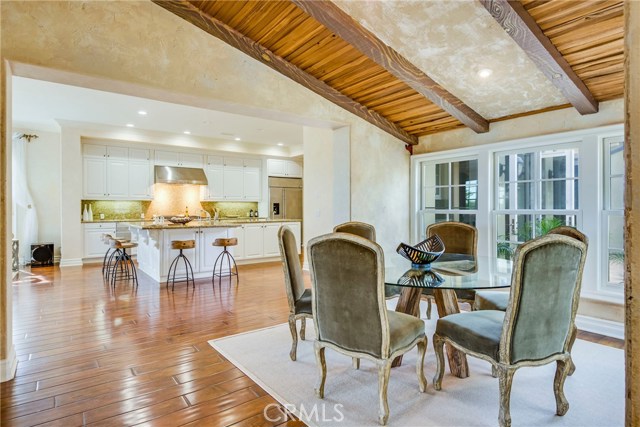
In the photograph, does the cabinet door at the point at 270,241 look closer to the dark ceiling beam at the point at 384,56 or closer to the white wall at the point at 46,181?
Answer: the white wall at the point at 46,181

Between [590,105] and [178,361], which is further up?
[590,105]

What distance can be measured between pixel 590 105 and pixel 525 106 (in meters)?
0.63

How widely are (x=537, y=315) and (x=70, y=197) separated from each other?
809 centimetres

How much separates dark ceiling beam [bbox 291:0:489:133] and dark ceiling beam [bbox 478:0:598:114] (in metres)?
0.97

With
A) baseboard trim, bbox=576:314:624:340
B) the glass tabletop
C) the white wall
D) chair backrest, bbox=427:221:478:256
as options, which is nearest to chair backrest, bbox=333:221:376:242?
the glass tabletop

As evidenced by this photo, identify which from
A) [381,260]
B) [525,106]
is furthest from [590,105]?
[381,260]

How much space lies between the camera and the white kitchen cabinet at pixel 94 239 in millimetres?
7273

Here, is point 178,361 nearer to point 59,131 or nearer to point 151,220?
point 151,220

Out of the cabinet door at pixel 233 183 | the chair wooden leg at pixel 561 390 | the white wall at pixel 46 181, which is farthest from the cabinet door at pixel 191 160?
the chair wooden leg at pixel 561 390

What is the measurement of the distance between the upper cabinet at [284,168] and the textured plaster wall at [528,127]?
5.06 m

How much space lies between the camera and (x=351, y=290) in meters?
2.00

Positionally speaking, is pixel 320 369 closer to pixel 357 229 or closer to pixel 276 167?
pixel 357 229

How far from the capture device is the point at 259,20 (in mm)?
3443

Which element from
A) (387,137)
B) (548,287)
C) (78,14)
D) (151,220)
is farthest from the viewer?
(151,220)
